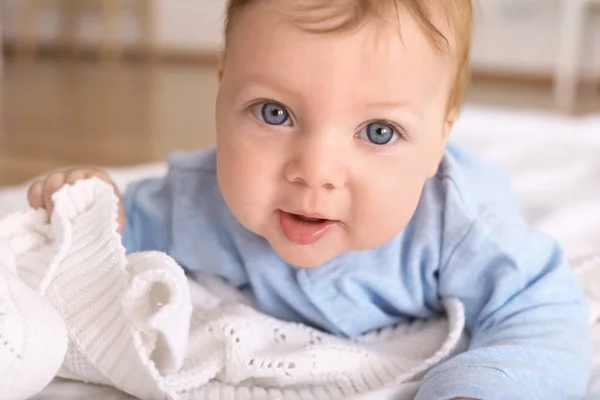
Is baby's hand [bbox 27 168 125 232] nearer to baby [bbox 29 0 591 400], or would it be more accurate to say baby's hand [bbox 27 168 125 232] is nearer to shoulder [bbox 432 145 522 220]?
baby [bbox 29 0 591 400]

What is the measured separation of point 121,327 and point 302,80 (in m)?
0.21

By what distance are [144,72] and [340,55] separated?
3504 millimetres

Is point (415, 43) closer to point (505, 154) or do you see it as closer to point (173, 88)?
point (505, 154)

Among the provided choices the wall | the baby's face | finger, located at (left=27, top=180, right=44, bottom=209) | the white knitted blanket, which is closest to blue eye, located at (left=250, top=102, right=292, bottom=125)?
the baby's face

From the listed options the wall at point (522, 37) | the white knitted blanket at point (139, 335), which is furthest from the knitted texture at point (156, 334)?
the wall at point (522, 37)

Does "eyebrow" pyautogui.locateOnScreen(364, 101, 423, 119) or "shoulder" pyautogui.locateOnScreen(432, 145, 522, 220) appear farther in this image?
"shoulder" pyautogui.locateOnScreen(432, 145, 522, 220)

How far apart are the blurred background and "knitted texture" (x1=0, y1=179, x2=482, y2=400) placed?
31cm

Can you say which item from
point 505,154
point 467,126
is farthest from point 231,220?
point 467,126

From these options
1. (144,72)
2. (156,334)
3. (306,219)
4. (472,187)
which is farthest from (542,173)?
(144,72)

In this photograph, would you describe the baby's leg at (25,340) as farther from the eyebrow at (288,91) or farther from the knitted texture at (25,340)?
the eyebrow at (288,91)

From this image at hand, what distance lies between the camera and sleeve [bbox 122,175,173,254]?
0.77 meters

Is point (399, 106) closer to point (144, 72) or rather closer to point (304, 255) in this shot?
point (304, 255)

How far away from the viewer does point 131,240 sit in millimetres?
775

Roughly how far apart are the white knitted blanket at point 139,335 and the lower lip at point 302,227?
0.08 meters
